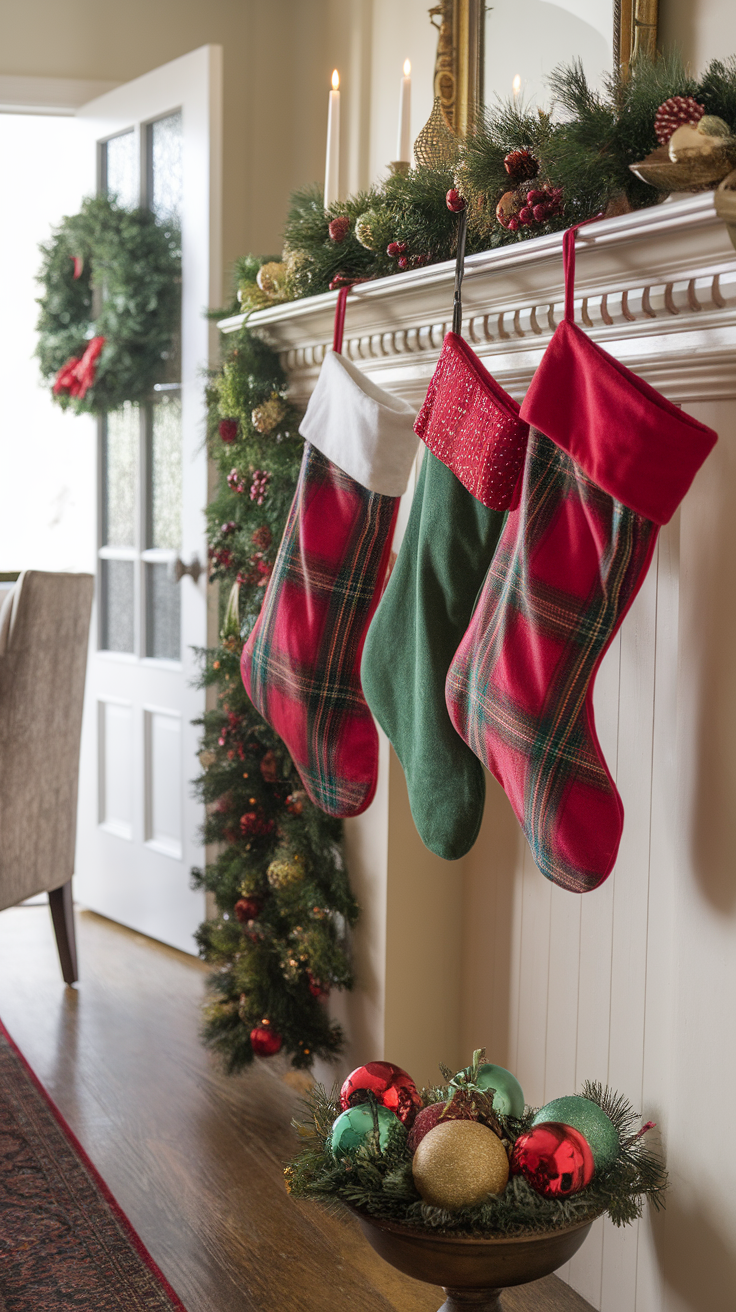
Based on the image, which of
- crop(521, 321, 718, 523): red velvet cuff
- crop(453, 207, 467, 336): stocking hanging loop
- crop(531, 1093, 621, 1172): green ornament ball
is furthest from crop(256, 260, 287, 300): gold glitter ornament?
crop(531, 1093, 621, 1172): green ornament ball

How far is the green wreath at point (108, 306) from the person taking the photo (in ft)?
9.38

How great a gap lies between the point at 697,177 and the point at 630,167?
0.09 metres

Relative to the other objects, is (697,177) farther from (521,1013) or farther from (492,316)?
(521,1013)

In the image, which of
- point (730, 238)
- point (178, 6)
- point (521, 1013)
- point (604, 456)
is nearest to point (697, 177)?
point (730, 238)

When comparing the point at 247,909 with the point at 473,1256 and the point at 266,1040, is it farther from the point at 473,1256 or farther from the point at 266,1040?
the point at 473,1256

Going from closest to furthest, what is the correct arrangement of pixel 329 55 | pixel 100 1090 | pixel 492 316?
1. pixel 492 316
2. pixel 100 1090
3. pixel 329 55

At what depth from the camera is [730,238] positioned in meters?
1.11

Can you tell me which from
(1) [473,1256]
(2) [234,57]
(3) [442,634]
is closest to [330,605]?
(3) [442,634]

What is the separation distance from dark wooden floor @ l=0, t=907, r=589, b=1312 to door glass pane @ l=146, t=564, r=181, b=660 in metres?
0.75

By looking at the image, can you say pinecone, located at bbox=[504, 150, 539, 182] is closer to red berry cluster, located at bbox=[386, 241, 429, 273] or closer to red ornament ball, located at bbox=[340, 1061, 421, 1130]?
red berry cluster, located at bbox=[386, 241, 429, 273]

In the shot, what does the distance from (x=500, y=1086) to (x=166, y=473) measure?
77.1 inches

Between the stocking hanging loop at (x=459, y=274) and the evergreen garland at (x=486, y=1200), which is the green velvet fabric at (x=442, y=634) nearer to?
the stocking hanging loop at (x=459, y=274)

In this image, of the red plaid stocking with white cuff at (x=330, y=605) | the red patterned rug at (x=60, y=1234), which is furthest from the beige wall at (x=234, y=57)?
the red patterned rug at (x=60, y=1234)

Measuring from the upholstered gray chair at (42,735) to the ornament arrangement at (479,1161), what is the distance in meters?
1.29
